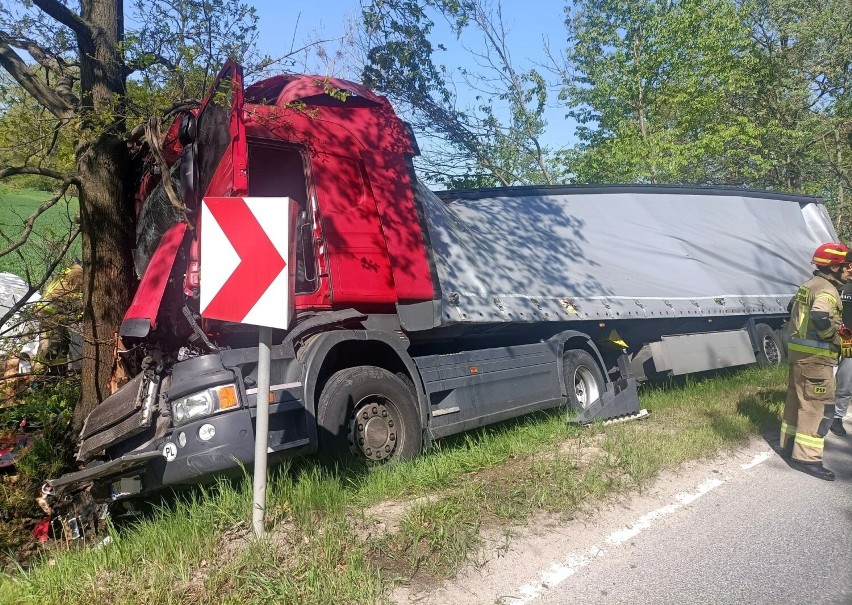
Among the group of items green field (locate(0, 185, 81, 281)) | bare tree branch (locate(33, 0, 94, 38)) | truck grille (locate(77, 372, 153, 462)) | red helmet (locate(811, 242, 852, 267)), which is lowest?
truck grille (locate(77, 372, 153, 462))

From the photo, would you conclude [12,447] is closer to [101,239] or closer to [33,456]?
[33,456]

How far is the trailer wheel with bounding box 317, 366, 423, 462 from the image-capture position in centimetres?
486

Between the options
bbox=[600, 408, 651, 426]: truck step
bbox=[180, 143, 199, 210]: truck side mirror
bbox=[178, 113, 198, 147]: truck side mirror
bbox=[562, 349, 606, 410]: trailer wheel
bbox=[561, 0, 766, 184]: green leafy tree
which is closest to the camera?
bbox=[180, 143, 199, 210]: truck side mirror

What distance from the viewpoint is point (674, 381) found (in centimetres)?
1005

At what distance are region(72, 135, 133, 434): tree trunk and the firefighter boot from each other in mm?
5898

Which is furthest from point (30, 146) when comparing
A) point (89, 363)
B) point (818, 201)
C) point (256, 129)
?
point (818, 201)

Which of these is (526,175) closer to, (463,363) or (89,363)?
(463,363)

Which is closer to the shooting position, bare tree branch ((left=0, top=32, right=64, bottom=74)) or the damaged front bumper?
the damaged front bumper

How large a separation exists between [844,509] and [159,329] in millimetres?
4972

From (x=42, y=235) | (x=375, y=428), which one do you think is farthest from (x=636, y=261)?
(x=42, y=235)

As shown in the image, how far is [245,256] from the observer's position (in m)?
3.72

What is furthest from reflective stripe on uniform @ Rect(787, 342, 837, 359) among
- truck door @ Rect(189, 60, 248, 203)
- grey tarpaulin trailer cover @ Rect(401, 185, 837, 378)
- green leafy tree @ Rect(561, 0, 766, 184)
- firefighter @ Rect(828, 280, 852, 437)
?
green leafy tree @ Rect(561, 0, 766, 184)

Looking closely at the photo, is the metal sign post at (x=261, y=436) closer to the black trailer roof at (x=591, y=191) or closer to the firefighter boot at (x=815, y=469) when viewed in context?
the black trailer roof at (x=591, y=191)

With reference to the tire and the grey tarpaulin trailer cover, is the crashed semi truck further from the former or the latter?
the tire
